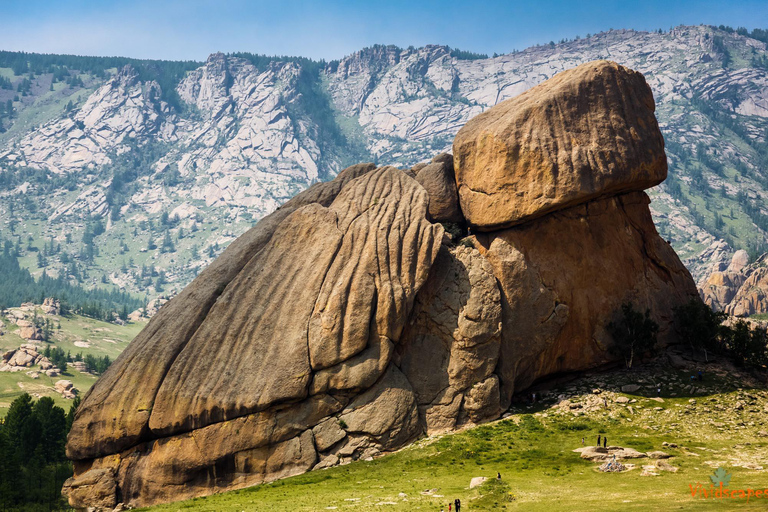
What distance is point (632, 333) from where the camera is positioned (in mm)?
62750

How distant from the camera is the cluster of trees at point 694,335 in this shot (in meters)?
62.7

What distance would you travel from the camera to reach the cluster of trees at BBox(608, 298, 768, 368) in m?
62.7

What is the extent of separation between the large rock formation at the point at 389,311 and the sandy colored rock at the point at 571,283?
0.18 meters

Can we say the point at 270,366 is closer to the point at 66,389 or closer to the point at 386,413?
the point at 386,413

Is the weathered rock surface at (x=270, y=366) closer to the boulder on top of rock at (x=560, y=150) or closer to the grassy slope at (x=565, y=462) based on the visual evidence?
the grassy slope at (x=565, y=462)

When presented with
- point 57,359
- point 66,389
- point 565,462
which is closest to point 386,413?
point 565,462

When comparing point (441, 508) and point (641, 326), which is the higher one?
point (641, 326)

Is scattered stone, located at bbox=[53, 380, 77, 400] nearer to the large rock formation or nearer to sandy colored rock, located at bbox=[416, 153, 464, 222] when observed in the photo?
the large rock formation

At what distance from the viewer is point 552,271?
62281mm

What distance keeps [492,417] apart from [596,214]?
22.5 metres

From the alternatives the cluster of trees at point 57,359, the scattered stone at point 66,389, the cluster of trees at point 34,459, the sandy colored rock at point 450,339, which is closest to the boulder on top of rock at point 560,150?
the sandy colored rock at point 450,339

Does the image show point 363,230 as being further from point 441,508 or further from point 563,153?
point 441,508

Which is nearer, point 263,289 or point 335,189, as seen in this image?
point 263,289

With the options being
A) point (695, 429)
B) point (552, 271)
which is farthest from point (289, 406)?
point (695, 429)
